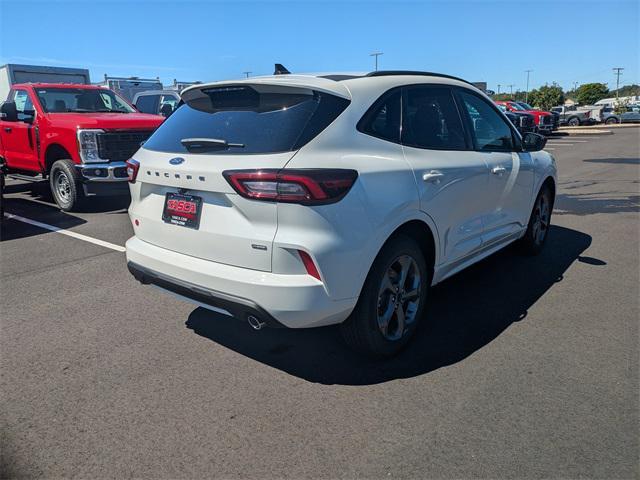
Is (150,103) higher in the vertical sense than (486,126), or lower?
higher

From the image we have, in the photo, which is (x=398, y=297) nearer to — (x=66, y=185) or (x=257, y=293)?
(x=257, y=293)

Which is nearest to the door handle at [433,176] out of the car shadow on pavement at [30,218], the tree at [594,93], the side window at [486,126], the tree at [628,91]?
the side window at [486,126]

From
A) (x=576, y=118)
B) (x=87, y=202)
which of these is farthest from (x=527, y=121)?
Result: (x=87, y=202)

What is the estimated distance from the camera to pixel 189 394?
3049 millimetres

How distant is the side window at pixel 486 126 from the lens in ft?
14.3

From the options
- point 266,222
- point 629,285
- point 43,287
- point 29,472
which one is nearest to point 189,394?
point 29,472

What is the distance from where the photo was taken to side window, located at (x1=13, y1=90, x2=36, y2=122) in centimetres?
884

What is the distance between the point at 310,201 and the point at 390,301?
1.06 metres

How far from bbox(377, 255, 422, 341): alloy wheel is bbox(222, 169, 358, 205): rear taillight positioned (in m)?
0.74

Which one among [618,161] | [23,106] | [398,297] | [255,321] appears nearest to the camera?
[255,321]

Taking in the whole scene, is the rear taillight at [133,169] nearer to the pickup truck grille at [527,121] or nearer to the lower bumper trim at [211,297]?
the lower bumper trim at [211,297]

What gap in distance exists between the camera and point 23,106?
9.17 m

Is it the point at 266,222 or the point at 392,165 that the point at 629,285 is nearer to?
the point at 392,165

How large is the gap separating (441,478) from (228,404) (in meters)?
1.25
